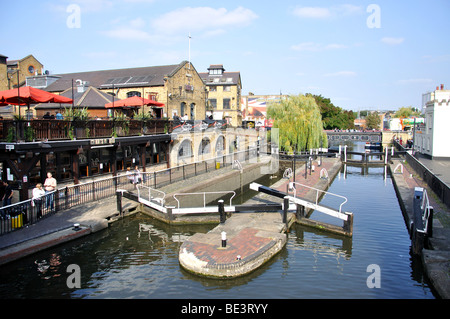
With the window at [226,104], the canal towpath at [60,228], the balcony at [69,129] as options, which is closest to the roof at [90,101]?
the balcony at [69,129]

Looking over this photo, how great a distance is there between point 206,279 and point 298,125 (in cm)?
3051

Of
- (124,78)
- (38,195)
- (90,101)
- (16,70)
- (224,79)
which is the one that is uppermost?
(224,79)

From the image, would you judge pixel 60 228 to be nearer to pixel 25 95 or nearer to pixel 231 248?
pixel 25 95

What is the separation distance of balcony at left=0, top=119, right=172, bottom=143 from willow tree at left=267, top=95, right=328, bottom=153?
1916cm

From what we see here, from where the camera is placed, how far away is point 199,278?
990cm

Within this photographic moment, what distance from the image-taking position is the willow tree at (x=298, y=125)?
125 ft

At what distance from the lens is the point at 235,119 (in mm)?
55906

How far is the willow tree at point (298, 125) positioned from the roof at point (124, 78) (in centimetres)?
1327

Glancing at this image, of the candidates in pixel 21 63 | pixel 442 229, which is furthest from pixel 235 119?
pixel 442 229

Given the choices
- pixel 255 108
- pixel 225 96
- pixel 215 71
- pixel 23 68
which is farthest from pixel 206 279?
pixel 255 108

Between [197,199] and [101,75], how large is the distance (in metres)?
24.1

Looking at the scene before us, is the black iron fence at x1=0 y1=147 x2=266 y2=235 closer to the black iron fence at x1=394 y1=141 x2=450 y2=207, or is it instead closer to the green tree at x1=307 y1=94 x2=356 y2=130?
the black iron fence at x1=394 y1=141 x2=450 y2=207

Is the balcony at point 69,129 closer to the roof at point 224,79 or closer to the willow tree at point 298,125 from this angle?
the willow tree at point 298,125

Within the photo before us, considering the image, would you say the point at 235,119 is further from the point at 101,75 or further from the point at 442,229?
the point at 442,229
